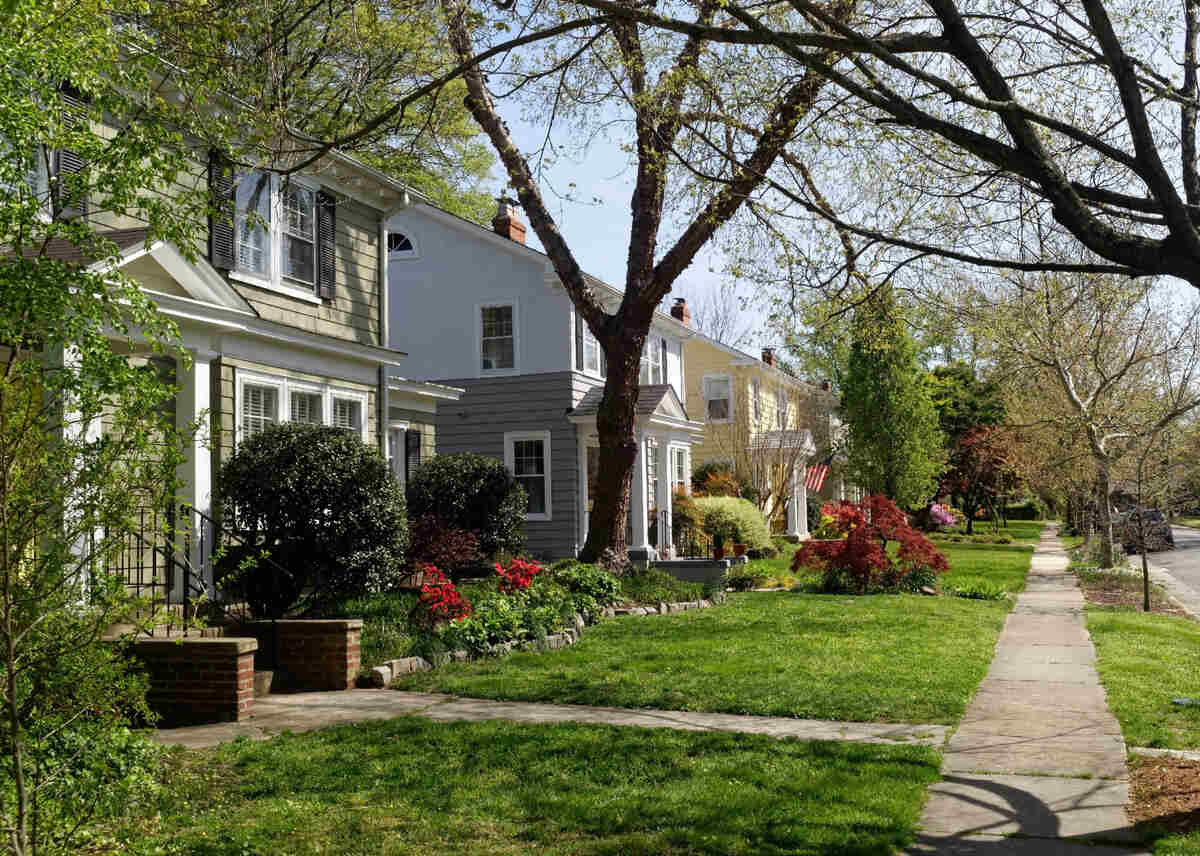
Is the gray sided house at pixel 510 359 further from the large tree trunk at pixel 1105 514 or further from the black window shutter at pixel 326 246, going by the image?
the large tree trunk at pixel 1105 514

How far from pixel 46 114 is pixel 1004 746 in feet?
22.7

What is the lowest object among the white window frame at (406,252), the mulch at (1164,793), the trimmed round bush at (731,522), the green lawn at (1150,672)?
the mulch at (1164,793)

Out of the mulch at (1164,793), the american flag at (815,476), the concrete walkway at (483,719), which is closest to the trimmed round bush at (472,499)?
the concrete walkway at (483,719)

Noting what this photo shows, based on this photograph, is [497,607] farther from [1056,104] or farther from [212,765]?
[1056,104]

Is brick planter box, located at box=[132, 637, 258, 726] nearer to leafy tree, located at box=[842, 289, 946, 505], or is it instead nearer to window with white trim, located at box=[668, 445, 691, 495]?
window with white trim, located at box=[668, 445, 691, 495]

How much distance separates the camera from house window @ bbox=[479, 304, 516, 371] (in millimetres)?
23750

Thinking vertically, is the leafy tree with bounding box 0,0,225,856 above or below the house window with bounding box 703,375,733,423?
below

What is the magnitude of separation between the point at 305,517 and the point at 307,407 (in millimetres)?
2945

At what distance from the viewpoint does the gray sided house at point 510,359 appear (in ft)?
76.5

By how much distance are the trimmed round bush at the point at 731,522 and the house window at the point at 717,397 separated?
9.70 metres

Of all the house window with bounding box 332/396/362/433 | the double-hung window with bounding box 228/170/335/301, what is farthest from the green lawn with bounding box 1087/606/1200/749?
the double-hung window with bounding box 228/170/335/301

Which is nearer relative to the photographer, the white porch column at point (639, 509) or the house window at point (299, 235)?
the house window at point (299, 235)

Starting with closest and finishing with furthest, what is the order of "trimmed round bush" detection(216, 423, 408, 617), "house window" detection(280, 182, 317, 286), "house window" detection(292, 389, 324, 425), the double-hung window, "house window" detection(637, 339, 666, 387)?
"trimmed round bush" detection(216, 423, 408, 617)
the double-hung window
"house window" detection(292, 389, 324, 425)
"house window" detection(280, 182, 317, 286)
"house window" detection(637, 339, 666, 387)

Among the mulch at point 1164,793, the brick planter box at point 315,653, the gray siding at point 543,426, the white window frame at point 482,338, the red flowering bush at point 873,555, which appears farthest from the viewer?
the white window frame at point 482,338
